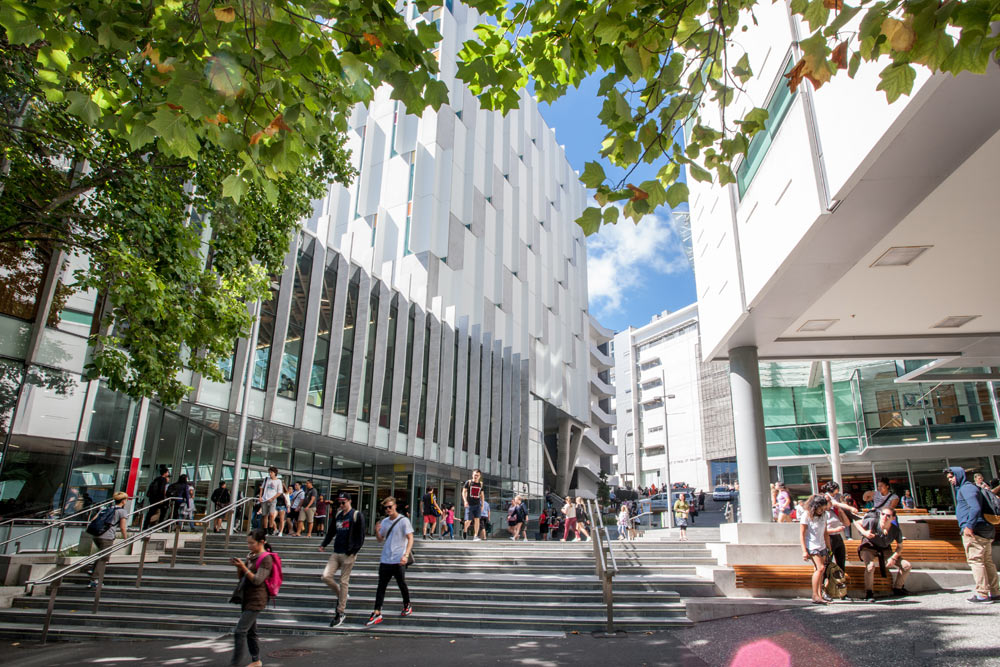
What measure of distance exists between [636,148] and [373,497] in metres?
24.5

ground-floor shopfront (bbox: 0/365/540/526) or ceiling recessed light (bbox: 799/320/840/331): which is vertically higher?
ceiling recessed light (bbox: 799/320/840/331)

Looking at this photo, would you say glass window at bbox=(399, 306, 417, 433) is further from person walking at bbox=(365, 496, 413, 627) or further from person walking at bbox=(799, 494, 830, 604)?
person walking at bbox=(799, 494, 830, 604)

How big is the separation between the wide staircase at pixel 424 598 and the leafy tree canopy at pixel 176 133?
334cm

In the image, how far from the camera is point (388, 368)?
24.4m

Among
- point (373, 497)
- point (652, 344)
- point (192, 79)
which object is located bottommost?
point (373, 497)

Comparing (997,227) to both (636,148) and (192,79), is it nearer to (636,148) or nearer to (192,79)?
(636,148)

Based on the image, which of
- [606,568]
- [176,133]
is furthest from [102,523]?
[176,133]

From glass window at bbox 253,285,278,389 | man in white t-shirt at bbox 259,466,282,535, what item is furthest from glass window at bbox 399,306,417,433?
man in white t-shirt at bbox 259,466,282,535

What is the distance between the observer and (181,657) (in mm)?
7105

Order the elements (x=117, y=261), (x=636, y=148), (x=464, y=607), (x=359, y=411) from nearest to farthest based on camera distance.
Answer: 1. (x=636, y=148)
2. (x=117, y=261)
3. (x=464, y=607)
4. (x=359, y=411)

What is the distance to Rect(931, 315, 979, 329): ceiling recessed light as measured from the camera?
1105 cm

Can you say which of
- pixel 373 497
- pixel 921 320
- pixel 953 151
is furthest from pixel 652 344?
pixel 953 151

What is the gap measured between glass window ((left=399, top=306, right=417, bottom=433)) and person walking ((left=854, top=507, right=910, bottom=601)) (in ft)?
59.0

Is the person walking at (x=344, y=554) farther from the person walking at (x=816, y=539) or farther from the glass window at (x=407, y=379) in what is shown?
the glass window at (x=407, y=379)
